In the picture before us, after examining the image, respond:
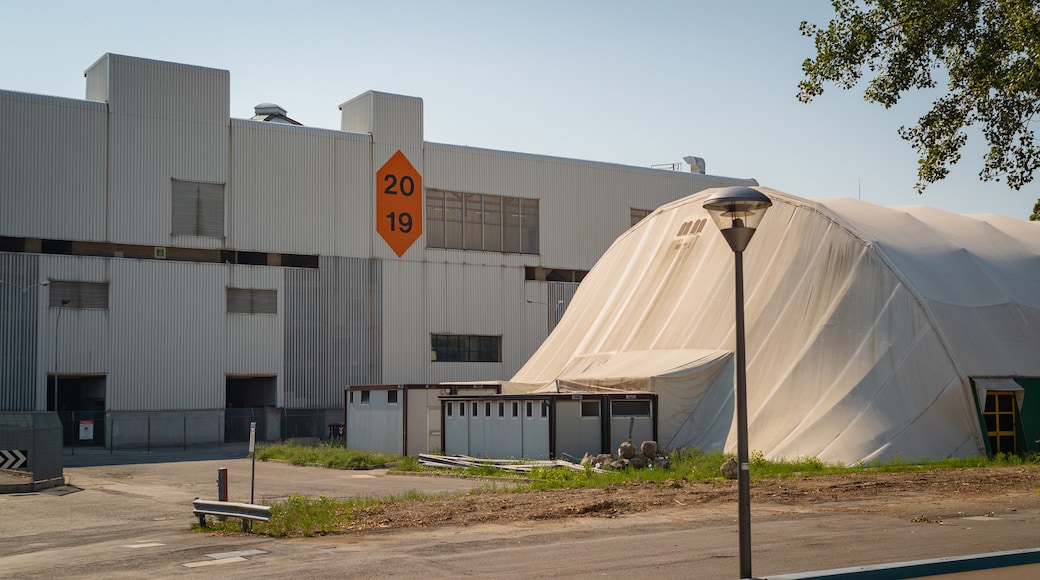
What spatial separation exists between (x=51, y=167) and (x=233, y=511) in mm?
41073

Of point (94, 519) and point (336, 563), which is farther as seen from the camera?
point (94, 519)

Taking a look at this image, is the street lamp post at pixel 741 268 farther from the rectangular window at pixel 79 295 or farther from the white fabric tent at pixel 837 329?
the rectangular window at pixel 79 295

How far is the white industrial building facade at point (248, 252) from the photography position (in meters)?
53.6

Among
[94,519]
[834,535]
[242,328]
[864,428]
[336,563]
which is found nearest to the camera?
[336,563]

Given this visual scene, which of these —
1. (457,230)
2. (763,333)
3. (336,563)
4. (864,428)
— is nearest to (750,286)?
(763,333)

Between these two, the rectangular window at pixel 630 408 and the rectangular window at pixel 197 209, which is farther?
the rectangular window at pixel 197 209

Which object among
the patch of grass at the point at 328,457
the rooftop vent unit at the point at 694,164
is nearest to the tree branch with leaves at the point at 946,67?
the patch of grass at the point at 328,457

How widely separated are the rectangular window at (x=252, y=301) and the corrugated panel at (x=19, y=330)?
9552mm

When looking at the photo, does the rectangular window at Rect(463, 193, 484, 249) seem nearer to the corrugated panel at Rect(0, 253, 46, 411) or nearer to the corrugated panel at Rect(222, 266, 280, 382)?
the corrugated panel at Rect(222, 266, 280, 382)

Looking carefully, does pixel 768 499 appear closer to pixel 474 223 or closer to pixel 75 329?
pixel 75 329

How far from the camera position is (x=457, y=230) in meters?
65.1

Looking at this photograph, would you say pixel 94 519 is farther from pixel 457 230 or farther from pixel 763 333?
pixel 457 230

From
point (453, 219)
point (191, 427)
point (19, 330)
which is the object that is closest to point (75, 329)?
point (19, 330)

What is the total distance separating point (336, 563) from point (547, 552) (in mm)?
2936
